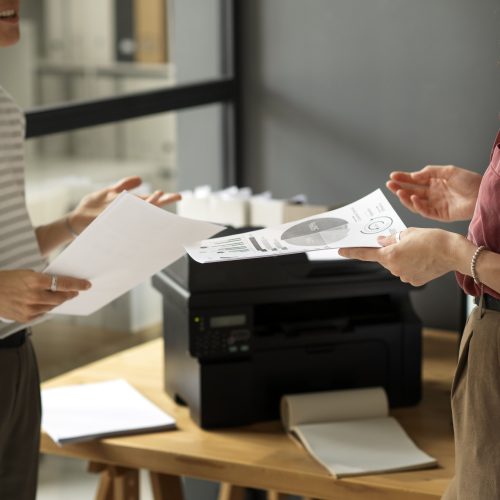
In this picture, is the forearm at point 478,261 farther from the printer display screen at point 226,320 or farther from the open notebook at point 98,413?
the open notebook at point 98,413

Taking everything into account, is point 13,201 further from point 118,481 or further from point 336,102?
point 336,102

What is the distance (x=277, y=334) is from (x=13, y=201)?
681mm

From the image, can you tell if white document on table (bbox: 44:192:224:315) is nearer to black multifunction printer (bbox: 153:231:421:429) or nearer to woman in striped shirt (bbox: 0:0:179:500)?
woman in striped shirt (bbox: 0:0:179:500)

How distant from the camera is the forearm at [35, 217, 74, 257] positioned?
203cm

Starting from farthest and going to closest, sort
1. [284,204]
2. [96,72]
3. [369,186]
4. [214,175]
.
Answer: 1. [96,72]
2. [214,175]
3. [369,186]
4. [284,204]

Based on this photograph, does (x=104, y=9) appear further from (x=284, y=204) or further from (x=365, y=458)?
(x=365, y=458)

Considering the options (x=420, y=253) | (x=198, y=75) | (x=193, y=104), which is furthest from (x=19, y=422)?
(x=198, y=75)

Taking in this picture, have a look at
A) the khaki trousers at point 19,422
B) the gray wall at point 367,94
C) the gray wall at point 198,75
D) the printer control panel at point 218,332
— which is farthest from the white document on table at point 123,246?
the gray wall at point 198,75

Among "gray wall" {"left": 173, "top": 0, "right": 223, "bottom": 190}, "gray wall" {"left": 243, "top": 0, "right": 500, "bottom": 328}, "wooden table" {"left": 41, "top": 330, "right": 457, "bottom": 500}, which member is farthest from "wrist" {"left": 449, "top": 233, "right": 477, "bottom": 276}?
"gray wall" {"left": 173, "top": 0, "right": 223, "bottom": 190}

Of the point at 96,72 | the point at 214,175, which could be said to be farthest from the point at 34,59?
the point at 214,175

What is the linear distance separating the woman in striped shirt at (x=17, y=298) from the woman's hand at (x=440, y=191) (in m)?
0.42

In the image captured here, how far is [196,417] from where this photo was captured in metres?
2.24

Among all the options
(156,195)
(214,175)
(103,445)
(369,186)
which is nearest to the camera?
(156,195)

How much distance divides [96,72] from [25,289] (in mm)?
2178
